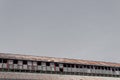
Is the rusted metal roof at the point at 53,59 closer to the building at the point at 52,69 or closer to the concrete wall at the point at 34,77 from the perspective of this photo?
the building at the point at 52,69

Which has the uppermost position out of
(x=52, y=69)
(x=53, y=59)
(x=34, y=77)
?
(x=53, y=59)

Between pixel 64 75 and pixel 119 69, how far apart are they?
13.9 meters

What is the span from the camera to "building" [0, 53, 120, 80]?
4294 cm

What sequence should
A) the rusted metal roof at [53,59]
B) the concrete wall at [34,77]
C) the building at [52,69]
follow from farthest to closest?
the rusted metal roof at [53,59] < the building at [52,69] < the concrete wall at [34,77]

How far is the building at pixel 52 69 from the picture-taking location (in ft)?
141

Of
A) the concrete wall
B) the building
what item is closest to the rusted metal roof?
the building

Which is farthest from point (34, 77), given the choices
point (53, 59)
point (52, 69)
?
point (53, 59)

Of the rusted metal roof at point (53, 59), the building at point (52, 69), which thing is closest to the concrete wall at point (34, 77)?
the building at point (52, 69)

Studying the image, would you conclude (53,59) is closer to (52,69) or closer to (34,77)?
(52,69)

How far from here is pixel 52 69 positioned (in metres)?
46.9

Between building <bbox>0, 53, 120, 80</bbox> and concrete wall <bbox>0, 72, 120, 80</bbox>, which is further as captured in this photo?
building <bbox>0, 53, 120, 80</bbox>

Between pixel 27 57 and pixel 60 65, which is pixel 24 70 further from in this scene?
pixel 60 65

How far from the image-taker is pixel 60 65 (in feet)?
158

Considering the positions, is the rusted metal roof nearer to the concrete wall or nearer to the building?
the building
